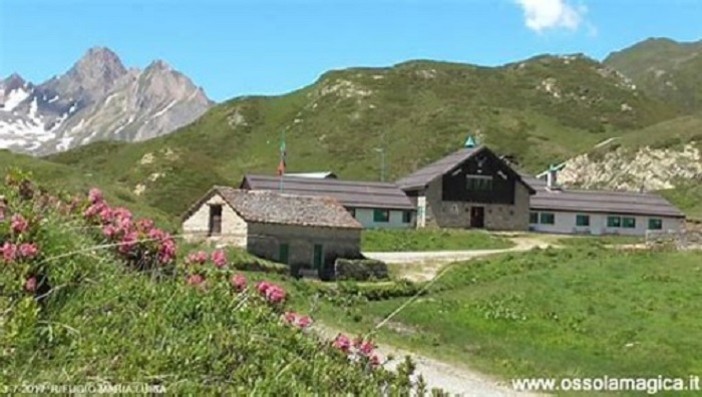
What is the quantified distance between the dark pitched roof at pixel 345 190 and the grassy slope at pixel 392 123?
26.9m

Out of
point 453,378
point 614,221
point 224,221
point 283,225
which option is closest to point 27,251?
point 453,378

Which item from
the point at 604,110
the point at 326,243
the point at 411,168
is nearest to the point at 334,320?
the point at 326,243

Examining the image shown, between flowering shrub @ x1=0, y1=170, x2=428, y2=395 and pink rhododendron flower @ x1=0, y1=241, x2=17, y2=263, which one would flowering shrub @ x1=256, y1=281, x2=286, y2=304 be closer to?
flowering shrub @ x1=0, y1=170, x2=428, y2=395

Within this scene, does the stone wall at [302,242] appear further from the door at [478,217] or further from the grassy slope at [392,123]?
the grassy slope at [392,123]

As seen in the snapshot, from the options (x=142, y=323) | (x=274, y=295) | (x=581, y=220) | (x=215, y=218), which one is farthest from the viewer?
(x=581, y=220)

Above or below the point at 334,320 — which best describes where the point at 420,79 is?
above

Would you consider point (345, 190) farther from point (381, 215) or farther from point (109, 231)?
point (109, 231)

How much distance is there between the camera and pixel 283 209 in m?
45.8

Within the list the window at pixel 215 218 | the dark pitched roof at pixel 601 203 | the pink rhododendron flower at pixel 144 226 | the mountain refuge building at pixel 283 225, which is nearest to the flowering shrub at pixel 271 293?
the pink rhododendron flower at pixel 144 226

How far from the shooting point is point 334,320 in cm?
2147

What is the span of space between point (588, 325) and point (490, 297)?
4.71 meters

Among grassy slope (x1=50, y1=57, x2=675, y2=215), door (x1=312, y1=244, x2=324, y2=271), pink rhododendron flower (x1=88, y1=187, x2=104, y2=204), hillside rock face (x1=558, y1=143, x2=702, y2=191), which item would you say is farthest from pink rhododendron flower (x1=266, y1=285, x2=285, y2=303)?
hillside rock face (x1=558, y1=143, x2=702, y2=191)

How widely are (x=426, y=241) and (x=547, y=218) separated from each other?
2110 cm

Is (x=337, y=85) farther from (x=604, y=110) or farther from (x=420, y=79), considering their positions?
(x=604, y=110)
